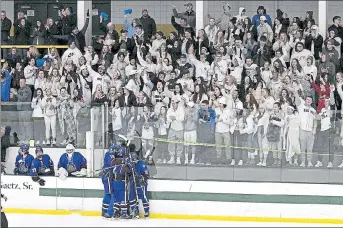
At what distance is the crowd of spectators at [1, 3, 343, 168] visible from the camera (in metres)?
15.8

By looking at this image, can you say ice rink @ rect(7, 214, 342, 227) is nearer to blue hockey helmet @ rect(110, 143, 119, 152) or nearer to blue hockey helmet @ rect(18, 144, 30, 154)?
blue hockey helmet @ rect(110, 143, 119, 152)

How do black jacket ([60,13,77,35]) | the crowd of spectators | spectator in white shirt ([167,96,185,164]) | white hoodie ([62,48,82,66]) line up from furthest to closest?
black jacket ([60,13,77,35]) < white hoodie ([62,48,82,66]) < spectator in white shirt ([167,96,185,164]) < the crowd of spectators

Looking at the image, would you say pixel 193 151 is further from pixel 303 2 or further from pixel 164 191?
pixel 303 2

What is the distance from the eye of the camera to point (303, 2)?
21.8m

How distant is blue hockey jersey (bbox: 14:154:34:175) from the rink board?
12 centimetres

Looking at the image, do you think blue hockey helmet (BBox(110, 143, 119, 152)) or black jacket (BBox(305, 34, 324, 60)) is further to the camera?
black jacket (BBox(305, 34, 324, 60))

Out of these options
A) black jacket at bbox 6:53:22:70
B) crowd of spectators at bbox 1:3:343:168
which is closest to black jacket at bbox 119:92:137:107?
crowd of spectators at bbox 1:3:343:168

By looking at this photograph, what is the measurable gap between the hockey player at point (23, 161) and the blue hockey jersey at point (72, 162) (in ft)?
1.79

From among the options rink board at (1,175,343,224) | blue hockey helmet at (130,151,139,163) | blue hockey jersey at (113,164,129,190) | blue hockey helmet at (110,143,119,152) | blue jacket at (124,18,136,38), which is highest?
blue jacket at (124,18,136,38)

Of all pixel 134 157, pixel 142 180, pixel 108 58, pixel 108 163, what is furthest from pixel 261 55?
pixel 108 163

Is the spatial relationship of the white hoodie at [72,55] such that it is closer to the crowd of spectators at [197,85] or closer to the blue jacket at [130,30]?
the crowd of spectators at [197,85]

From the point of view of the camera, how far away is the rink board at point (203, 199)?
15422 millimetres

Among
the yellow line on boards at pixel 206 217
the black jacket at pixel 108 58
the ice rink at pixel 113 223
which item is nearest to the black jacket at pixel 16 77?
the black jacket at pixel 108 58

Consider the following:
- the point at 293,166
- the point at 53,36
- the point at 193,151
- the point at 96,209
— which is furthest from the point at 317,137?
the point at 53,36
